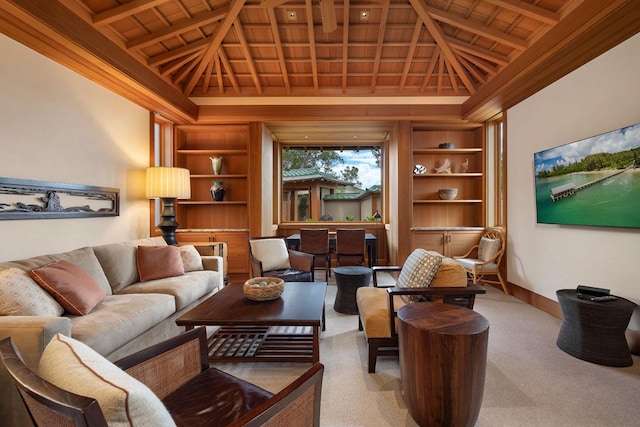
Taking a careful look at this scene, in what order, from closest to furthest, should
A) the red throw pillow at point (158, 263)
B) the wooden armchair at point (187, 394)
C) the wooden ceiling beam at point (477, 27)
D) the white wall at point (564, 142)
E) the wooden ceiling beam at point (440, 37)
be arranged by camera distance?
1. the wooden armchair at point (187, 394)
2. the white wall at point (564, 142)
3. the red throw pillow at point (158, 263)
4. the wooden ceiling beam at point (477, 27)
5. the wooden ceiling beam at point (440, 37)

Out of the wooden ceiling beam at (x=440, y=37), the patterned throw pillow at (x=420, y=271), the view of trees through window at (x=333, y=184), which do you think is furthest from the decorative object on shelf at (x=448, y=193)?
the patterned throw pillow at (x=420, y=271)

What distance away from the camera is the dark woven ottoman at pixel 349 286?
3365 mm

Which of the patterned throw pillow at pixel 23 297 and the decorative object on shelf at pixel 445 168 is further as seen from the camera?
the decorative object on shelf at pixel 445 168

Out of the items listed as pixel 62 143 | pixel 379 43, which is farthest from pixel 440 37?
pixel 62 143

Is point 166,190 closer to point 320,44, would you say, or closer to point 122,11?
point 122,11

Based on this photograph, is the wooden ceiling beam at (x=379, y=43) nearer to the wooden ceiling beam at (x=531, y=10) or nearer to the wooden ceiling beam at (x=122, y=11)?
the wooden ceiling beam at (x=531, y=10)

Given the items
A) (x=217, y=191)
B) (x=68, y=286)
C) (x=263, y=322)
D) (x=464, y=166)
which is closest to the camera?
(x=263, y=322)

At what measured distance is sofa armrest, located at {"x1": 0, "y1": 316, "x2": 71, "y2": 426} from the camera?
4.82 ft

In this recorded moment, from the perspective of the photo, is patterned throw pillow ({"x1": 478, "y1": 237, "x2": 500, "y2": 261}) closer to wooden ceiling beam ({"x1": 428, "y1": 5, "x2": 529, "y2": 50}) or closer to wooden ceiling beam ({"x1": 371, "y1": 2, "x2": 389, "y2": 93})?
wooden ceiling beam ({"x1": 428, "y1": 5, "x2": 529, "y2": 50})

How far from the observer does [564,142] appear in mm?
3227

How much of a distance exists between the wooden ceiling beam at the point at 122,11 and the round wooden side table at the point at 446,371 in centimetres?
372

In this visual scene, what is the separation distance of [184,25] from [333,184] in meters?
3.80

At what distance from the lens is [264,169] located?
510 cm

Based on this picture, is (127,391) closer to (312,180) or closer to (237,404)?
(237,404)
